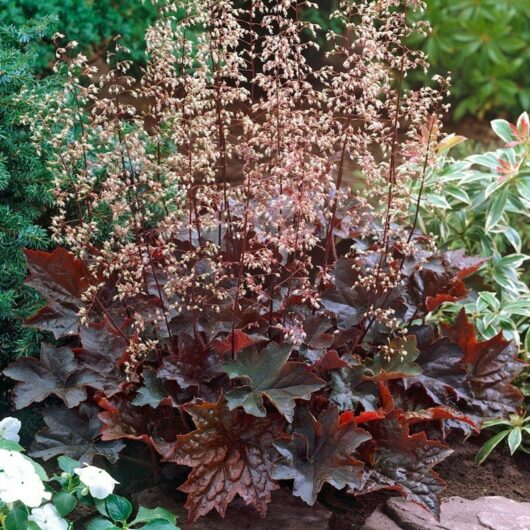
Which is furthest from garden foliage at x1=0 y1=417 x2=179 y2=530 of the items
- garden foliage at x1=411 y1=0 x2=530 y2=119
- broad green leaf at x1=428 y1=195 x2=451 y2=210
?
garden foliage at x1=411 y1=0 x2=530 y2=119

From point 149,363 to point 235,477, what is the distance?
0.49 m

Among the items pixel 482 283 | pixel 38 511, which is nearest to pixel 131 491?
pixel 38 511

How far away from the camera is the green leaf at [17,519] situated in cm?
202

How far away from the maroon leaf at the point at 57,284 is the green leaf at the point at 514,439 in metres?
1.51

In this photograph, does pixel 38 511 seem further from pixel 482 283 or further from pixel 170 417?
pixel 482 283

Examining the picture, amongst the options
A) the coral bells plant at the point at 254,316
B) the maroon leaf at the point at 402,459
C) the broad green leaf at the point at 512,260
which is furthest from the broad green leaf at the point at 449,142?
the maroon leaf at the point at 402,459

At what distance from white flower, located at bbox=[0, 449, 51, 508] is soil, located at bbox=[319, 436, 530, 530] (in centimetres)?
98

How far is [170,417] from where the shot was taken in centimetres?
256

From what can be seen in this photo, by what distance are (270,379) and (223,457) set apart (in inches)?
9.8

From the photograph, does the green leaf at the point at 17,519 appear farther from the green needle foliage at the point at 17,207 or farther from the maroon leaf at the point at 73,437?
the green needle foliage at the point at 17,207

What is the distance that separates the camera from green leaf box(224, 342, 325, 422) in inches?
91.2

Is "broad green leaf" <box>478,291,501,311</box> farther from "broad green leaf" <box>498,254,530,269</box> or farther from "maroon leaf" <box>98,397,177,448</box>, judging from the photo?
"maroon leaf" <box>98,397,177,448</box>

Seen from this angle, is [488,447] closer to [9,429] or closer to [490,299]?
[490,299]

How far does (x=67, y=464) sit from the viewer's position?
223cm
